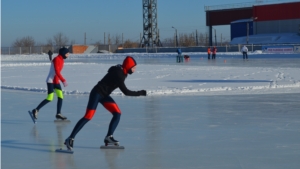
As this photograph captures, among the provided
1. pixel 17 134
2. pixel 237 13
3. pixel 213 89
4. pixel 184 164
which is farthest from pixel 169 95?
pixel 237 13

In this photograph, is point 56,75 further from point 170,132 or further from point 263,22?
point 263,22

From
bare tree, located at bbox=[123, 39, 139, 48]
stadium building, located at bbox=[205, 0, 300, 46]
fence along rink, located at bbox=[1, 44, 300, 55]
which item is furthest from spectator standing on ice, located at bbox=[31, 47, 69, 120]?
bare tree, located at bbox=[123, 39, 139, 48]

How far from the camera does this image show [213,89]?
15.4 meters

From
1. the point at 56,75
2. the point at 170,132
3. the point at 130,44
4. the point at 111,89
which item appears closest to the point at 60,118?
the point at 56,75

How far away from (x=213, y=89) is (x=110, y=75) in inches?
357

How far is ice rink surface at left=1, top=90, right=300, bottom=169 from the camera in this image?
20.3 feet

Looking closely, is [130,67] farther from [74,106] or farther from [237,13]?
[237,13]

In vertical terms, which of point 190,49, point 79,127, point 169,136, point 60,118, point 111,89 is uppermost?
point 190,49

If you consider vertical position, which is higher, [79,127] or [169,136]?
[79,127]

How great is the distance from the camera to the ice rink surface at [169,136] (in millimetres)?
6198

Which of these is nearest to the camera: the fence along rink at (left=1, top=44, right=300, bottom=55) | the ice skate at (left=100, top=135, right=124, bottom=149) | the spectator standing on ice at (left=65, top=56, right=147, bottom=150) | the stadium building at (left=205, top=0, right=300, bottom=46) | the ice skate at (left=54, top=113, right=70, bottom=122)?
the spectator standing on ice at (left=65, top=56, right=147, bottom=150)

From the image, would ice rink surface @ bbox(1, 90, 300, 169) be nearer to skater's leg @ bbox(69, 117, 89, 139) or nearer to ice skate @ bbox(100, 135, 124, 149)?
ice skate @ bbox(100, 135, 124, 149)

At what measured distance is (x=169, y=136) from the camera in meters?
7.96

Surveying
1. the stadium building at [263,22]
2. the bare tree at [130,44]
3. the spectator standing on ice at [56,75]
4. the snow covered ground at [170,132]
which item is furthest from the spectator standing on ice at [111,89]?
the bare tree at [130,44]
